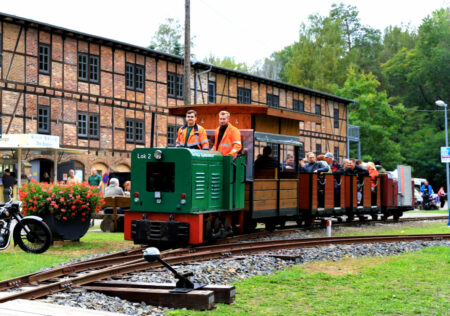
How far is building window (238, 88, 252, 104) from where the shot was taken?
4203cm

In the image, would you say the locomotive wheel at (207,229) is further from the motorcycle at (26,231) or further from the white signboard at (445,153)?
the white signboard at (445,153)

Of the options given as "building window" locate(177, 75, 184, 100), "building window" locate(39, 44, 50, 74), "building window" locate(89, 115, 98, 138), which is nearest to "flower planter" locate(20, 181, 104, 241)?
"building window" locate(39, 44, 50, 74)

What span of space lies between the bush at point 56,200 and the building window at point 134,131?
2201 cm

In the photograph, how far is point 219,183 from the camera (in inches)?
468

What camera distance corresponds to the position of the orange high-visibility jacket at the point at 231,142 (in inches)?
477

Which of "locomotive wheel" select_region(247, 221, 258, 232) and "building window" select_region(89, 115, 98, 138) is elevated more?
"building window" select_region(89, 115, 98, 138)

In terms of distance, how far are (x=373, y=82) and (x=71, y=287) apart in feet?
186

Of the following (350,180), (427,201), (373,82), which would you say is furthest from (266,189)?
(373,82)

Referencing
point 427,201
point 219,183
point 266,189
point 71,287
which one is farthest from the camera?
point 427,201

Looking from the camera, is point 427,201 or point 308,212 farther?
point 427,201

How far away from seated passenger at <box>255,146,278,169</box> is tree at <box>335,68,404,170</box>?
46.4 m

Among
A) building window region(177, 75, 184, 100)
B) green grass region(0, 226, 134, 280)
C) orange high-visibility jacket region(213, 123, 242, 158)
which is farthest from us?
building window region(177, 75, 184, 100)

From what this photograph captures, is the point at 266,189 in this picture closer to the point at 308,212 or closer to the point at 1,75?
the point at 308,212

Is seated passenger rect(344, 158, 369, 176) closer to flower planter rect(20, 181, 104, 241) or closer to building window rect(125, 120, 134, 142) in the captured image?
flower planter rect(20, 181, 104, 241)
